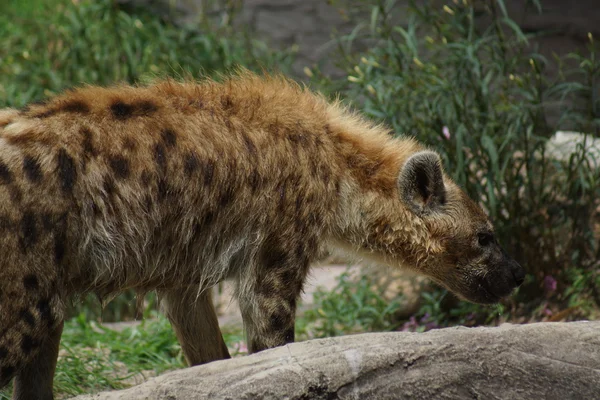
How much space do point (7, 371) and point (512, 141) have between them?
11.2 ft

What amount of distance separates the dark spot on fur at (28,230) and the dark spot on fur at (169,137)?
0.70 m

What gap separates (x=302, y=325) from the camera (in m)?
6.16

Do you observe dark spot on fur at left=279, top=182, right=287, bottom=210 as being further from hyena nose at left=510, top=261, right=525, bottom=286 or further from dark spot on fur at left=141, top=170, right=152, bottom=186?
hyena nose at left=510, top=261, right=525, bottom=286

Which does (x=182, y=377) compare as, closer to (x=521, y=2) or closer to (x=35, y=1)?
Answer: (x=521, y=2)

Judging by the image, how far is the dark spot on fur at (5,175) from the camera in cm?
350

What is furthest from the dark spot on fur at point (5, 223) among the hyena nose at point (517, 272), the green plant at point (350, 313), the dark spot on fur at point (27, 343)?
the green plant at point (350, 313)

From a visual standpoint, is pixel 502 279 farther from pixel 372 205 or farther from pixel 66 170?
pixel 66 170

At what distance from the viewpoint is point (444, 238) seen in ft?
14.9

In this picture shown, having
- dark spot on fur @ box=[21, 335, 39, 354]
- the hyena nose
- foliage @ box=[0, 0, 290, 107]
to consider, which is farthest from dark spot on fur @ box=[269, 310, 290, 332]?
foliage @ box=[0, 0, 290, 107]

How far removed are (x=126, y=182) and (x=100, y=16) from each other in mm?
4940

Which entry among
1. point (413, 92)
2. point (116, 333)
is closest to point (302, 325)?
point (116, 333)

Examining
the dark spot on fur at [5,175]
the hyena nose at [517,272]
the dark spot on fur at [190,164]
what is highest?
the dark spot on fur at [190,164]

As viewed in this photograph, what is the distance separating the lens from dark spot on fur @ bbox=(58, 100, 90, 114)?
3.84 m

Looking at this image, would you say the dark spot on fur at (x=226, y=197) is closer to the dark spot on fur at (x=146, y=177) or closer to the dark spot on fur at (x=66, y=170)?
the dark spot on fur at (x=146, y=177)
